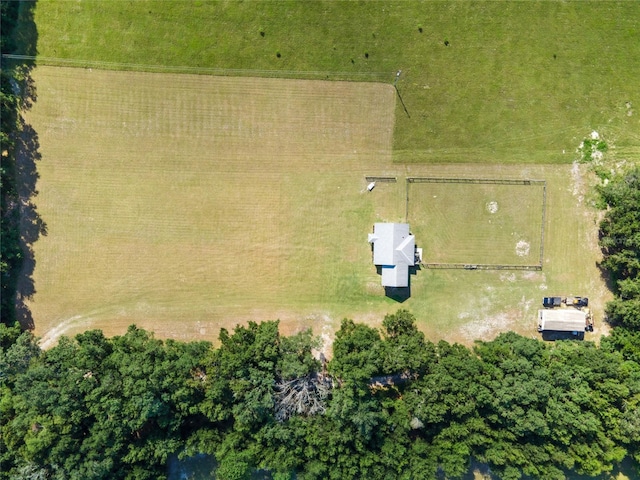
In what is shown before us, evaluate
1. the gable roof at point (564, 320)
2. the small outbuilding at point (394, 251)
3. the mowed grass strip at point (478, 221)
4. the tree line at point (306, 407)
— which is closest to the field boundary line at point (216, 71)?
the mowed grass strip at point (478, 221)

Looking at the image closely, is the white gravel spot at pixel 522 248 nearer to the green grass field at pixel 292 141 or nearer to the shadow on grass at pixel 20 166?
the green grass field at pixel 292 141

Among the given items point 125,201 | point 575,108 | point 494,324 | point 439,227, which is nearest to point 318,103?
point 439,227

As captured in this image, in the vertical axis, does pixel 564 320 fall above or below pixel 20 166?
below

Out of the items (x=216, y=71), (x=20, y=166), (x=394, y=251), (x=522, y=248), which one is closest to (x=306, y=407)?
(x=394, y=251)

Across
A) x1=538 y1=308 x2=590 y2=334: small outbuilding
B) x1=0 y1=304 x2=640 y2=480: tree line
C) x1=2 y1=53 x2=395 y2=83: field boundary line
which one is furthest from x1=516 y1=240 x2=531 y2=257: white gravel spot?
x1=2 y1=53 x2=395 y2=83: field boundary line

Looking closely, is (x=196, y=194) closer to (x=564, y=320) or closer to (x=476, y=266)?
(x=476, y=266)

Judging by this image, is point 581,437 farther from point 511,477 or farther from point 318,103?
point 318,103
